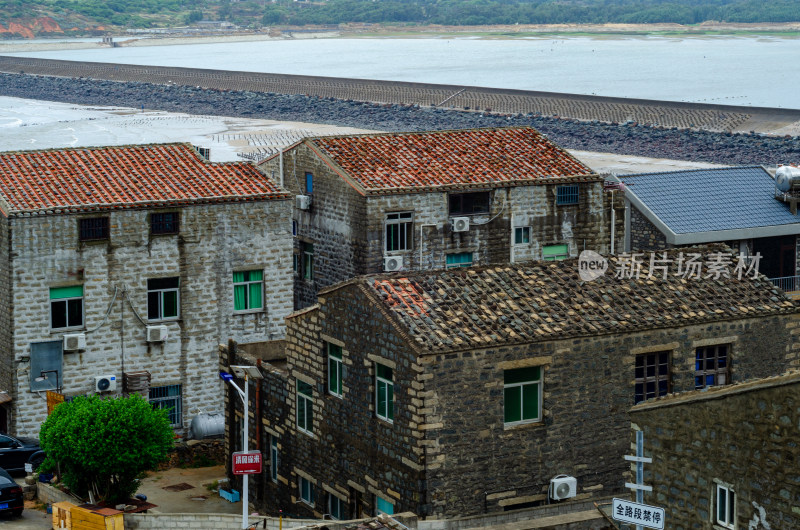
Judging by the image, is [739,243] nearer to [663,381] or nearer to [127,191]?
[663,381]

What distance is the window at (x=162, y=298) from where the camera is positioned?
37812 millimetres

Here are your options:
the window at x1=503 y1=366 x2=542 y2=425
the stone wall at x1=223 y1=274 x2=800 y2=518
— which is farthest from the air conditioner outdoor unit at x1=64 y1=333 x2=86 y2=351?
the window at x1=503 y1=366 x2=542 y2=425

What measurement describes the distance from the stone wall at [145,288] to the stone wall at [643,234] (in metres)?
11.2

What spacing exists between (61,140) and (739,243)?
3429 inches

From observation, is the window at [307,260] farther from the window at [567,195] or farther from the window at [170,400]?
the window at [567,195]

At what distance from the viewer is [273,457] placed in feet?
105

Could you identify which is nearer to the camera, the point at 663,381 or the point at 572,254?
the point at 663,381

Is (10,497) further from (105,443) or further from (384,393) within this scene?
(384,393)

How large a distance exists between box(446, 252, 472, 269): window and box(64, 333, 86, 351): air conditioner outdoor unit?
11403 millimetres

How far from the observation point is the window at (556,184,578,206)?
142 feet

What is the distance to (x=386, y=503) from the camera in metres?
27.4

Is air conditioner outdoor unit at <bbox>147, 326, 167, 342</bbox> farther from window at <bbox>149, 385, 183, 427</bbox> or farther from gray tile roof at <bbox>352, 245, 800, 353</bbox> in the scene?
gray tile roof at <bbox>352, 245, 800, 353</bbox>

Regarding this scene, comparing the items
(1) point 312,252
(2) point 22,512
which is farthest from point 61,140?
(2) point 22,512

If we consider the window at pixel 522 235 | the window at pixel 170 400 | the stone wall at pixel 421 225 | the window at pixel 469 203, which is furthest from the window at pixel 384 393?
the window at pixel 522 235
